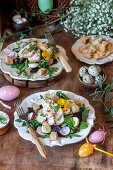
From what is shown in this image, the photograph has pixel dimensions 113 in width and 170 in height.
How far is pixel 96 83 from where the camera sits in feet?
6.27

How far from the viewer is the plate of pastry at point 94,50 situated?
221cm

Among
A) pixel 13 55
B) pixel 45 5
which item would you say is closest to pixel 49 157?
pixel 13 55

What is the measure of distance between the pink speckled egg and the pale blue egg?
102 cm

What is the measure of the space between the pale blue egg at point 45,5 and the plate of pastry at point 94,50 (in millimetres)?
462

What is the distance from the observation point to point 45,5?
253cm

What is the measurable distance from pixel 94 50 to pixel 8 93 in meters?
0.85

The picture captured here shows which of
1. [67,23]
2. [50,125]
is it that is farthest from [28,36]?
[50,125]

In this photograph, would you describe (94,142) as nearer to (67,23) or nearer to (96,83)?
(96,83)


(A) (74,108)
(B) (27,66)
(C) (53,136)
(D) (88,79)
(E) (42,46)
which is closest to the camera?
(C) (53,136)

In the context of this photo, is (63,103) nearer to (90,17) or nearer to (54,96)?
(54,96)

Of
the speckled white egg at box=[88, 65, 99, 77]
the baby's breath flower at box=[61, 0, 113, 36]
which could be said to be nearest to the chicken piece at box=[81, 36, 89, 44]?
the baby's breath flower at box=[61, 0, 113, 36]

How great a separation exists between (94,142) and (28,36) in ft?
4.31

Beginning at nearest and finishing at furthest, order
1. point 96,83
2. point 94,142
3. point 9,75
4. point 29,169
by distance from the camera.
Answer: point 29,169 → point 94,142 → point 96,83 → point 9,75

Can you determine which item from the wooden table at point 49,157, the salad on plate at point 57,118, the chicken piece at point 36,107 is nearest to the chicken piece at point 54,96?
the salad on plate at point 57,118
